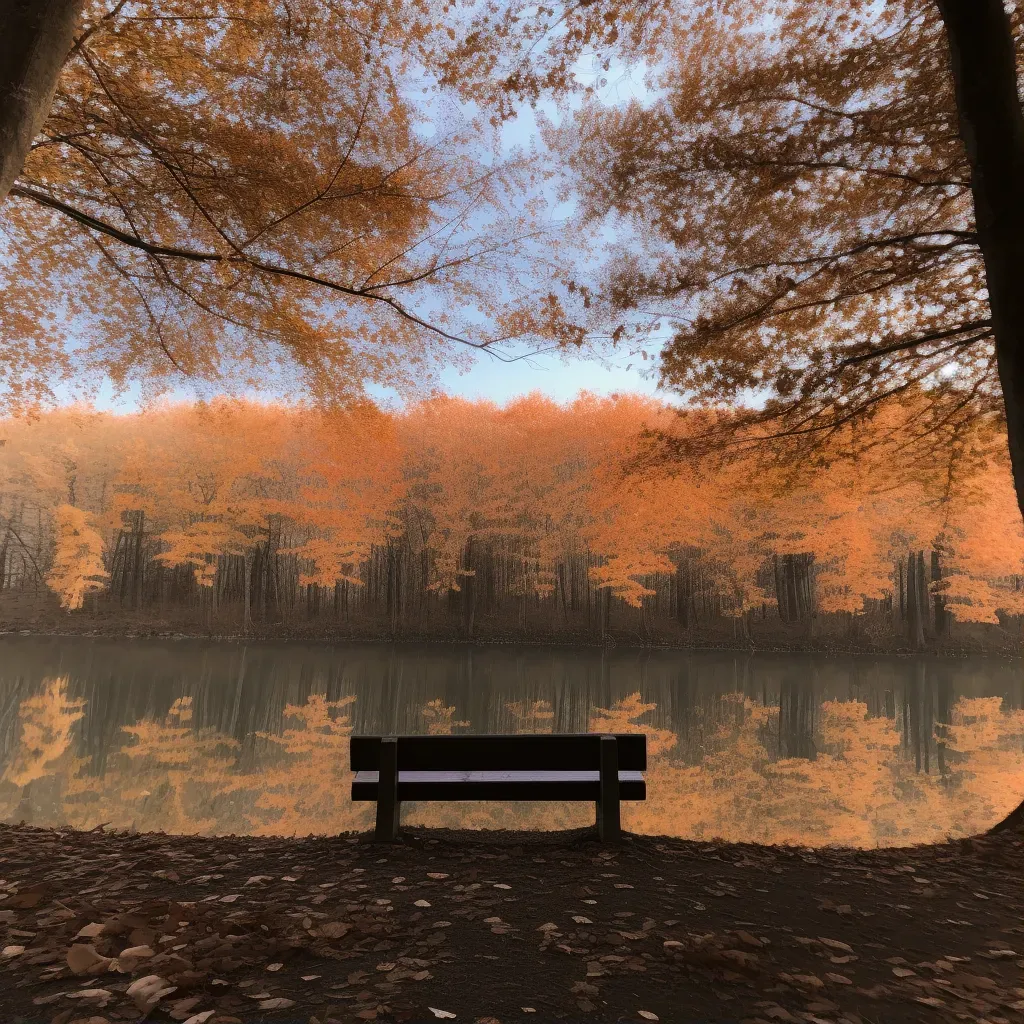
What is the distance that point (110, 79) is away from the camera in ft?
13.8

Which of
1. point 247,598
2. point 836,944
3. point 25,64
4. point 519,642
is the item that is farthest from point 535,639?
point 25,64

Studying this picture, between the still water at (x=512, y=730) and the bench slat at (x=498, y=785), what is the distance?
5.10ft

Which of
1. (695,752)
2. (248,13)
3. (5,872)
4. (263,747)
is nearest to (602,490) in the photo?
(695,752)

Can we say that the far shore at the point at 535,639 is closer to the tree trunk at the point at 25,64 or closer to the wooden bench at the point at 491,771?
the wooden bench at the point at 491,771

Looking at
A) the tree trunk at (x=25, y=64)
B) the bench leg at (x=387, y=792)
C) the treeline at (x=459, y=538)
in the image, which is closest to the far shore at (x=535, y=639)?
the treeline at (x=459, y=538)

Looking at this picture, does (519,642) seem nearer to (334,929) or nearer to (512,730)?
(512,730)

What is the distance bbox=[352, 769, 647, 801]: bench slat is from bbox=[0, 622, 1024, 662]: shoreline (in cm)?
1781

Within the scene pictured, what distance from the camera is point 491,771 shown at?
3461 mm

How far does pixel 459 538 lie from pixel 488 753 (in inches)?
718

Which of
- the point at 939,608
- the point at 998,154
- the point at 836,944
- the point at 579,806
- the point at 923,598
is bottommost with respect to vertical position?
the point at 579,806

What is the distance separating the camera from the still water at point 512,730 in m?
5.00

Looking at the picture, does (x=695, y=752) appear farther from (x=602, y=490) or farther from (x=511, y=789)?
(x=602, y=490)

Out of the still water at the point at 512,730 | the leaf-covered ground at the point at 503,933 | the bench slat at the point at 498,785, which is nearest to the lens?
the leaf-covered ground at the point at 503,933

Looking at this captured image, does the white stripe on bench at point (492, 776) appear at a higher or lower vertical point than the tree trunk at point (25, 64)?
lower
